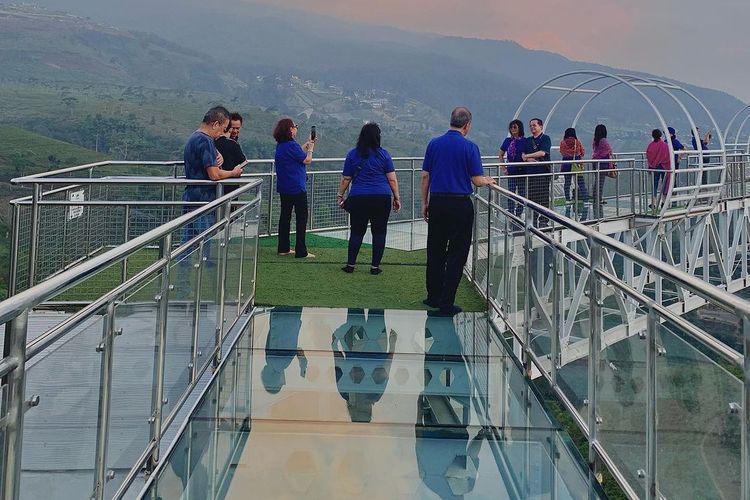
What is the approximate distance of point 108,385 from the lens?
287cm

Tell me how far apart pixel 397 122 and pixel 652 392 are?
112 metres

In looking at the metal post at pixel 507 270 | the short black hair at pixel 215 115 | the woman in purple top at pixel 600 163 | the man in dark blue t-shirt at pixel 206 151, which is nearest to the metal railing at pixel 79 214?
the man in dark blue t-shirt at pixel 206 151

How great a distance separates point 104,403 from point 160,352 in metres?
0.80

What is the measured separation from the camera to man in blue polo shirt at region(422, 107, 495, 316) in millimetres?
6953

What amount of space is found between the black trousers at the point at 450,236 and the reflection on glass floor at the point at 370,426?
741 millimetres

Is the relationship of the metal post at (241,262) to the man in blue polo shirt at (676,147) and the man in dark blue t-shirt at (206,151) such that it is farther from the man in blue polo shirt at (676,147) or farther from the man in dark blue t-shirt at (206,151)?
the man in blue polo shirt at (676,147)

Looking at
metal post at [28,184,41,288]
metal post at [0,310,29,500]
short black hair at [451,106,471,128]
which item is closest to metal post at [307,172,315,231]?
short black hair at [451,106,471,128]

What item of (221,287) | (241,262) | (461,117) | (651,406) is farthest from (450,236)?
(651,406)

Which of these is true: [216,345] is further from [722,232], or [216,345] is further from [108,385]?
[722,232]

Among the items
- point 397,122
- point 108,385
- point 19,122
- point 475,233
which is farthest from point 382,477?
point 397,122

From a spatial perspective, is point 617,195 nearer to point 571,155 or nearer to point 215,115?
point 571,155

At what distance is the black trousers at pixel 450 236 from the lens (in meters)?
7.01

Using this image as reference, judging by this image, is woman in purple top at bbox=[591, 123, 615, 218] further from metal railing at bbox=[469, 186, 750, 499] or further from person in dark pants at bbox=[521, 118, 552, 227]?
metal railing at bbox=[469, 186, 750, 499]

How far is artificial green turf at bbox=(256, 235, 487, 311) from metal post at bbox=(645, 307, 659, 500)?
14.7 ft
